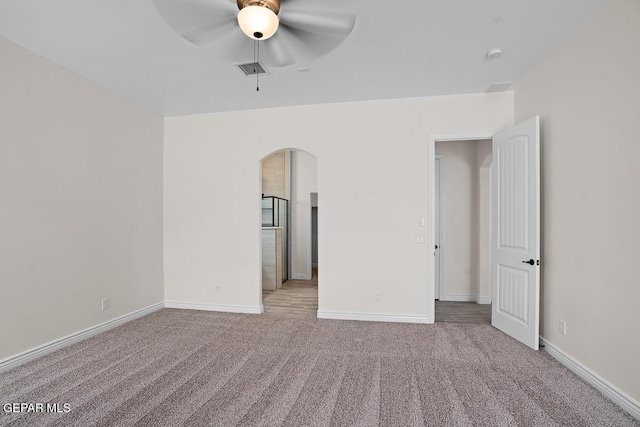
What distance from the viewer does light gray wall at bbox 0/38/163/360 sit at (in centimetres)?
262

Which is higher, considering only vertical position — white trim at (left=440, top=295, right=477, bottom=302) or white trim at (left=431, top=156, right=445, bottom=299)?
white trim at (left=431, top=156, right=445, bottom=299)

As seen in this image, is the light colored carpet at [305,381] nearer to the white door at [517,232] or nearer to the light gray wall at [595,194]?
the white door at [517,232]

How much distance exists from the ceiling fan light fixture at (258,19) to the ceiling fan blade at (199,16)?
0.15 m

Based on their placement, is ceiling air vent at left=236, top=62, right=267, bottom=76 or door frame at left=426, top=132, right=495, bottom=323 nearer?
ceiling air vent at left=236, top=62, right=267, bottom=76

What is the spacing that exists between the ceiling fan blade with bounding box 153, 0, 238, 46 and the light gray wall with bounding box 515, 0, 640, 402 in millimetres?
2591

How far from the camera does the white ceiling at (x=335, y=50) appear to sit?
218 centimetres

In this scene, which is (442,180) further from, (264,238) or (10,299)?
(10,299)

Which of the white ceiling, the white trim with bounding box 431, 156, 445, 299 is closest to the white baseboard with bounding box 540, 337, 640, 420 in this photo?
the white trim with bounding box 431, 156, 445, 299

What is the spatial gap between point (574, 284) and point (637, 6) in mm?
2030

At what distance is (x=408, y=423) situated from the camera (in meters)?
1.88

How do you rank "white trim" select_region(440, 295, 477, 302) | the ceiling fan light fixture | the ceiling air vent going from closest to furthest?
the ceiling fan light fixture → the ceiling air vent → "white trim" select_region(440, 295, 477, 302)

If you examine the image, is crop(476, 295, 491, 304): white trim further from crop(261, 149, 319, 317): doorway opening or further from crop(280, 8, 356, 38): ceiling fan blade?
crop(280, 8, 356, 38): ceiling fan blade

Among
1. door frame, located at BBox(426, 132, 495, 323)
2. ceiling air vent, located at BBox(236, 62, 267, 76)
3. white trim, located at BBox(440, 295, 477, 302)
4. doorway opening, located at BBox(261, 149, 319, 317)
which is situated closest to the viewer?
ceiling air vent, located at BBox(236, 62, 267, 76)

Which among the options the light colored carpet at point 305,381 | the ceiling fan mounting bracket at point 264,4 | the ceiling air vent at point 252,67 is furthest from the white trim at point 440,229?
the ceiling fan mounting bracket at point 264,4
